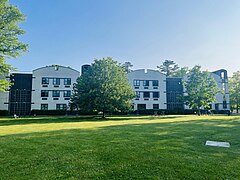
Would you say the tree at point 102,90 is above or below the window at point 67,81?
below

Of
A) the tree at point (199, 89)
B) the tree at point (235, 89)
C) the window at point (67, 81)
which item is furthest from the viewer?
the tree at point (235, 89)

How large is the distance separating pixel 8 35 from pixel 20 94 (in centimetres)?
2161

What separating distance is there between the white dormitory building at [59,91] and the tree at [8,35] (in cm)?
1957

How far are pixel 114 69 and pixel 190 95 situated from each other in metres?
16.4

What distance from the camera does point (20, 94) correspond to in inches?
1544

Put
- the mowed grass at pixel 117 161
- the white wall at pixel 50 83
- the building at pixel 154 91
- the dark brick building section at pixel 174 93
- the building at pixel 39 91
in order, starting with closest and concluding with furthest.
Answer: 1. the mowed grass at pixel 117 161
2. the building at pixel 39 91
3. the white wall at pixel 50 83
4. the building at pixel 154 91
5. the dark brick building section at pixel 174 93

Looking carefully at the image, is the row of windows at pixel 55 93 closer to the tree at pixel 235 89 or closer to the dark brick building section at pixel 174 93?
the dark brick building section at pixel 174 93

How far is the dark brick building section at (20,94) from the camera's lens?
126 feet

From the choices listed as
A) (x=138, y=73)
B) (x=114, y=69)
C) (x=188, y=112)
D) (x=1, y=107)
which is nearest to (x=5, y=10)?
(x=114, y=69)

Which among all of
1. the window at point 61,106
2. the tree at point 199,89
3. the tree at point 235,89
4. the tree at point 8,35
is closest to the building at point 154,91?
the tree at point 199,89

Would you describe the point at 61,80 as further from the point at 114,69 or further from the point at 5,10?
the point at 5,10

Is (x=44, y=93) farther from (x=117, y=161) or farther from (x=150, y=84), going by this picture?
(x=117, y=161)

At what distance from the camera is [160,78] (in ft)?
151

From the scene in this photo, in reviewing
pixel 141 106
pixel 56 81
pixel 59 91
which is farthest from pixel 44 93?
pixel 141 106
